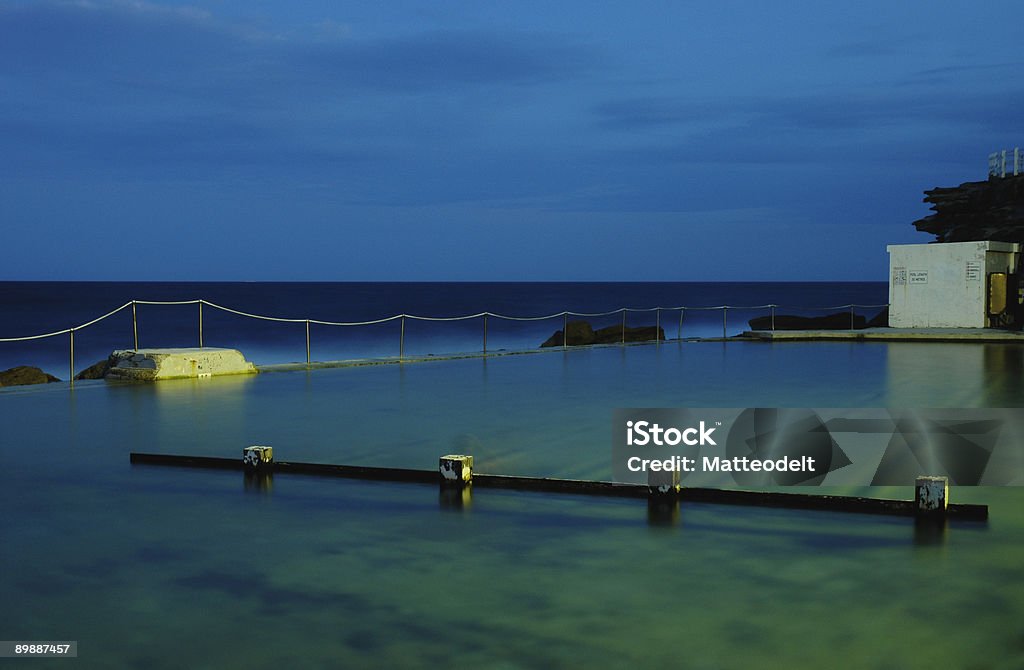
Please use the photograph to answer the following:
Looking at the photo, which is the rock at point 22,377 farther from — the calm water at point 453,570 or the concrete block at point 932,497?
the concrete block at point 932,497

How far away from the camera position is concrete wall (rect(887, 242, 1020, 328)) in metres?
27.9

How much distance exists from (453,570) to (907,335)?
23.1 meters

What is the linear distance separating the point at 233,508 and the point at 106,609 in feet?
6.54

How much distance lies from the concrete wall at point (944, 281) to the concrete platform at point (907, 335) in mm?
1183

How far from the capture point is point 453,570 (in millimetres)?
4820

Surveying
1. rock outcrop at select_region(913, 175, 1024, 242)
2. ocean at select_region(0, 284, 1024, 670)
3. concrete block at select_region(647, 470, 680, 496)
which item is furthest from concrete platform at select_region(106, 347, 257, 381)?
rock outcrop at select_region(913, 175, 1024, 242)

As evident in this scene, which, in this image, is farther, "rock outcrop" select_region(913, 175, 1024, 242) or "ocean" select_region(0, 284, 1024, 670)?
"rock outcrop" select_region(913, 175, 1024, 242)

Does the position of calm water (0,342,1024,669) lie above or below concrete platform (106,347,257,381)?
below

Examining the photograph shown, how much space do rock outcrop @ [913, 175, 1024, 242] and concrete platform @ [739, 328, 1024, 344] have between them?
2347 centimetres

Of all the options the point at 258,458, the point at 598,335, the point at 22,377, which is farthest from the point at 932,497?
the point at 598,335

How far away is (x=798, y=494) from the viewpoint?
6168mm

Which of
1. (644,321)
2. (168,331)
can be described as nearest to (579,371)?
(168,331)

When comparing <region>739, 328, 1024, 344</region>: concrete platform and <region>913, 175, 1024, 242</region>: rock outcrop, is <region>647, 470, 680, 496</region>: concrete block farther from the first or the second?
<region>913, 175, 1024, 242</region>: rock outcrop

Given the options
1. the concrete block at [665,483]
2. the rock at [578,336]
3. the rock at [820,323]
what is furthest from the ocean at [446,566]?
the rock at [820,323]
